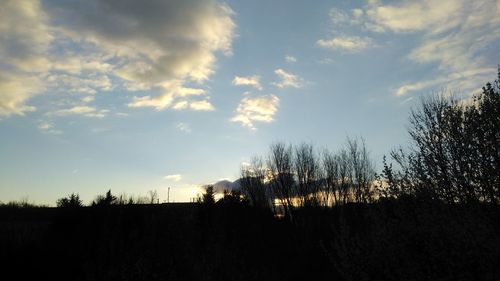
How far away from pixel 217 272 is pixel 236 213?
32.4ft

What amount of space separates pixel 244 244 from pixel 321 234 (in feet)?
37.6

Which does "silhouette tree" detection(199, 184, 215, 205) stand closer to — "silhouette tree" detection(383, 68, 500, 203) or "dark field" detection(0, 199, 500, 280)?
"dark field" detection(0, 199, 500, 280)

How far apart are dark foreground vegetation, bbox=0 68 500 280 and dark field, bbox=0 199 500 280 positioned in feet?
0.11

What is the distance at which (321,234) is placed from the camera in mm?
33094

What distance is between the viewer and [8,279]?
14172 mm

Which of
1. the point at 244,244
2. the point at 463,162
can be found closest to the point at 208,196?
the point at 244,244

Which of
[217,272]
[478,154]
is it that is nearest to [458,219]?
[478,154]

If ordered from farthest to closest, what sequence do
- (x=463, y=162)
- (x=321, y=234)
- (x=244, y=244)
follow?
(x=321, y=234)
(x=244, y=244)
(x=463, y=162)

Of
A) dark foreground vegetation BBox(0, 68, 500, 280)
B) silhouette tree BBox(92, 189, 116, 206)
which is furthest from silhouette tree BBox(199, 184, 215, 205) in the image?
silhouette tree BBox(92, 189, 116, 206)

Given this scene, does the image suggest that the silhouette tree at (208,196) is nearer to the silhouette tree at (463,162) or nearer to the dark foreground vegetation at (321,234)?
the dark foreground vegetation at (321,234)

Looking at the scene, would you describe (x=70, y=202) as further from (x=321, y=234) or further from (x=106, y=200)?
(x=321, y=234)

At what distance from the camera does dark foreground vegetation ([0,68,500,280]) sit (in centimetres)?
765

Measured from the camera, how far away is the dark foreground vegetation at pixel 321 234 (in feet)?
25.1

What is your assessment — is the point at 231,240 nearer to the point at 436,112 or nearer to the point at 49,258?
the point at 49,258
